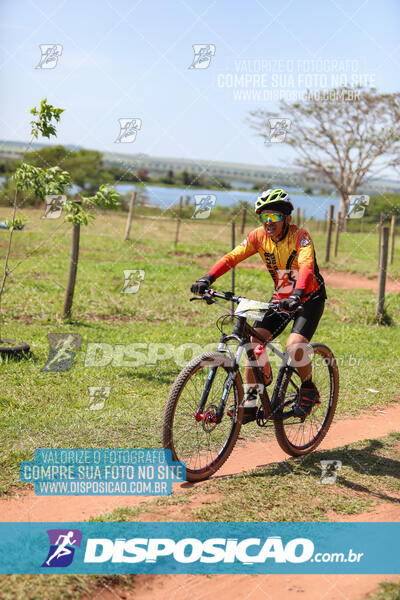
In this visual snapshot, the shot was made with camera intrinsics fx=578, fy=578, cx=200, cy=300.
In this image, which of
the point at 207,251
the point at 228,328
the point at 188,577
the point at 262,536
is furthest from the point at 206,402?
the point at 207,251

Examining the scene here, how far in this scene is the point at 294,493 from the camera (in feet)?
A: 14.6

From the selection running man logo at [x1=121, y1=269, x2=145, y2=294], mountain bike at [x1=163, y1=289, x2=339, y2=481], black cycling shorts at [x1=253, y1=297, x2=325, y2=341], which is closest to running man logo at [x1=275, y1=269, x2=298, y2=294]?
black cycling shorts at [x1=253, y1=297, x2=325, y2=341]

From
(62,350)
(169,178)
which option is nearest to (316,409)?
(62,350)

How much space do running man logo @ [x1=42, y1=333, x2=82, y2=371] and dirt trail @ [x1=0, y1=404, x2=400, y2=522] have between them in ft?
9.89

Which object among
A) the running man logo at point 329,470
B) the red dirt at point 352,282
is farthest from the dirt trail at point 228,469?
the red dirt at point 352,282

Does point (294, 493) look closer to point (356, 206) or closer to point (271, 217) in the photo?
point (271, 217)

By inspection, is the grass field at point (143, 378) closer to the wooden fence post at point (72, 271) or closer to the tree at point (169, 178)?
the wooden fence post at point (72, 271)

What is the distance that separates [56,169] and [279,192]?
147 inches

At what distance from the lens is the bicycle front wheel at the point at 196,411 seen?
429cm

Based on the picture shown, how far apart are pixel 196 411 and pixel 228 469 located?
2.49ft

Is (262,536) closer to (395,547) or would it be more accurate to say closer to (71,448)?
(395,547)

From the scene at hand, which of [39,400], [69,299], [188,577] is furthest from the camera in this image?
[69,299]

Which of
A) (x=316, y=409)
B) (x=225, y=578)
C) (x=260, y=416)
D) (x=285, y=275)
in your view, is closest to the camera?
(x=225, y=578)

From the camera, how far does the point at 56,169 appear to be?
7473mm
